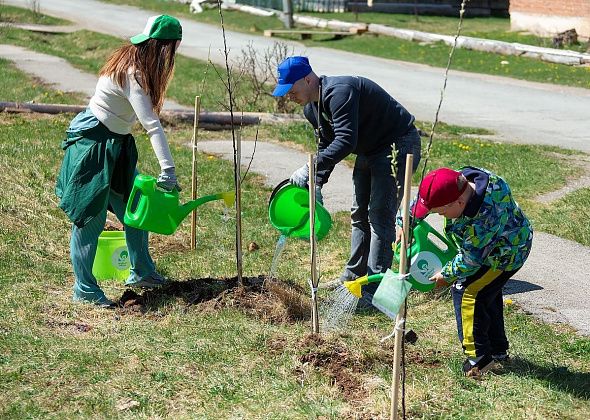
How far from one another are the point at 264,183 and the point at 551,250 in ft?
10.2

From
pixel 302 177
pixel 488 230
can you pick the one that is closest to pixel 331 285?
pixel 302 177

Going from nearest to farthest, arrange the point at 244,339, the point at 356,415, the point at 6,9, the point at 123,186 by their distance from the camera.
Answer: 1. the point at 356,415
2. the point at 244,339
3. the point at 123,186
4. the point at 6,9

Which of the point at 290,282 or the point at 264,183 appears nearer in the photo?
the point at 290,282

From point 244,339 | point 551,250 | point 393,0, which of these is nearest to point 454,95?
point 551,250

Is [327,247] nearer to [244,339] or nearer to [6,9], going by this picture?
[244,339]

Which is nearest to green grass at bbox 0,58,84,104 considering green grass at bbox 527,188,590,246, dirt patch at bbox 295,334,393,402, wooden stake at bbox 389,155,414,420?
green grass at bbox 527,188,590,246

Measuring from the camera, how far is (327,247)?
7.14m

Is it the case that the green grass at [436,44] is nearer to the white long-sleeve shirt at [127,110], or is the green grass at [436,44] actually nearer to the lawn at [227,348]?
the lawn at [227,348]

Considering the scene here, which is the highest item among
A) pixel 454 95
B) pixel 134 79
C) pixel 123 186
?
pixel 134 79

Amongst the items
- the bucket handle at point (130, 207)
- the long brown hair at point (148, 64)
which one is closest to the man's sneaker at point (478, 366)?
the bucket handle at point (130, 207)

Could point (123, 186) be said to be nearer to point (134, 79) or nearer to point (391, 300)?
point (134, 79)

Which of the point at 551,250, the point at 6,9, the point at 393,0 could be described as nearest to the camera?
the point at 551,250

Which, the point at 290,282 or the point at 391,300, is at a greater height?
the point at 391,300

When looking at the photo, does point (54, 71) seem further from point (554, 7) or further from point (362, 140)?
point (554, 7)
